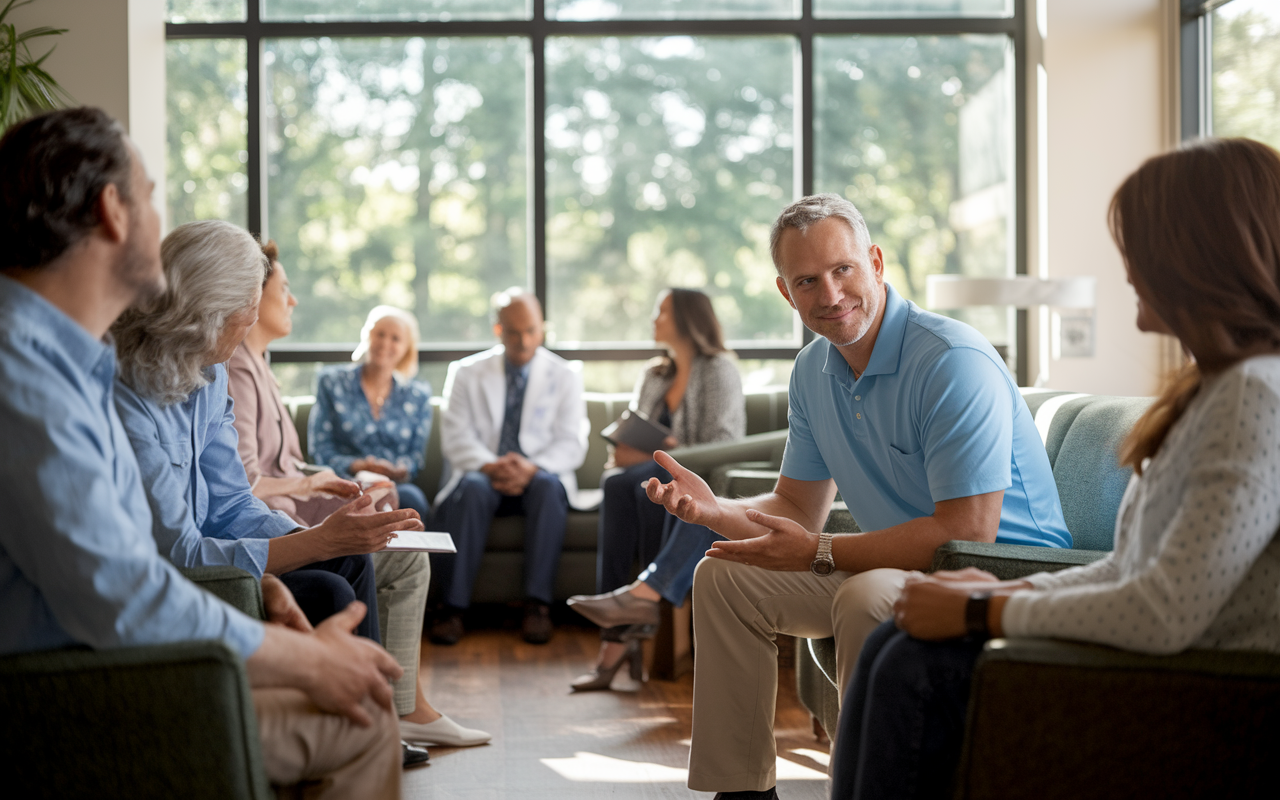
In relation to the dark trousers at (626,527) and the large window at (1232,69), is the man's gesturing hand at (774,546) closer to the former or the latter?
the dark trousers at (626,527)

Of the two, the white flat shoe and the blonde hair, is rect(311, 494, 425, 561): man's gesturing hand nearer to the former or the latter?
the white flat shoe

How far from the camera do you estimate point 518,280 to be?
5.24 metres

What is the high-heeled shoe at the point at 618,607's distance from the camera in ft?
10.3

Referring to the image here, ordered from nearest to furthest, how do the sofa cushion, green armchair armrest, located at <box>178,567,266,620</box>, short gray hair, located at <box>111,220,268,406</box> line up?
green armchair armrest, located at <box>178,567,266,620</box> → short gray hair, located at <box>111,220,268,406</box> → the sofa cushion

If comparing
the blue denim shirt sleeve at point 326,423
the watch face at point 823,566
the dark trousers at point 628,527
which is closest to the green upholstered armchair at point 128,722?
the watch face at point 823,566

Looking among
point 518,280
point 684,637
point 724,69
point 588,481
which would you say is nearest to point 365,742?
point 684,637

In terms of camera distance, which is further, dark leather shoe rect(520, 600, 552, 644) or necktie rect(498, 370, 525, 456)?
necktie rect(498, 370, 525, 456)

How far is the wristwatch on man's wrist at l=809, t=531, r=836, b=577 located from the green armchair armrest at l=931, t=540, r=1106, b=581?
0.20 m

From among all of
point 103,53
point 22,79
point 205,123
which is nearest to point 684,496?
point 22,79

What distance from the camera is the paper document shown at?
1.99 m

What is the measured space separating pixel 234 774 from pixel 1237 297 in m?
1.22

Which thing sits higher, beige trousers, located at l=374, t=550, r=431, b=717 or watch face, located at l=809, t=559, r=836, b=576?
watch face, located at l=809, t=559, r=836, b=576

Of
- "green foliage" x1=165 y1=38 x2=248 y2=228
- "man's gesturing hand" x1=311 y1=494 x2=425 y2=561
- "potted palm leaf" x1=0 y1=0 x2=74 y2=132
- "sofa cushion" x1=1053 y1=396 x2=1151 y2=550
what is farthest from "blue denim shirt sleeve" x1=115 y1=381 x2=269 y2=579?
"green foliage" x1=165 y1=38 x2=248 y2=228

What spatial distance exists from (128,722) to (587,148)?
4.38 meters
